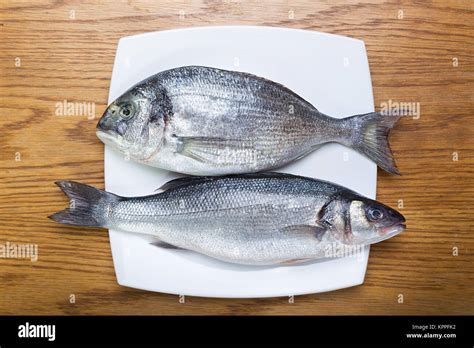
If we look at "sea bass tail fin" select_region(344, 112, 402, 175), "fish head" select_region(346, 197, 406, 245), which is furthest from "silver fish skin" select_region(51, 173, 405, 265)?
"sea bass tail fin" select_region(344, 112, 402, 175)

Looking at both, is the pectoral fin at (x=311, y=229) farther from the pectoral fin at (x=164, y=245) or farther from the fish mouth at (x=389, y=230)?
the pectoral fin at (x=164, y=245)

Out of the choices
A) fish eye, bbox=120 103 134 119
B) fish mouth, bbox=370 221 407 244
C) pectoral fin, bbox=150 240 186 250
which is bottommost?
pectoral fin, bbox=150 240 186 250

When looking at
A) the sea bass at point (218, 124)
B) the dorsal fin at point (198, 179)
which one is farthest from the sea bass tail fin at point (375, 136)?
the dorsal fin at point (198, 179)

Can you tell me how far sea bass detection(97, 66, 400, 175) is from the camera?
5.46 ft

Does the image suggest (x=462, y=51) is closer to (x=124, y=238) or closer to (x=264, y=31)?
(x=264, y=31)

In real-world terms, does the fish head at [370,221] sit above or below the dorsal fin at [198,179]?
below

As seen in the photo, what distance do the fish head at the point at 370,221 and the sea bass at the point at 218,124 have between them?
24 centimetres

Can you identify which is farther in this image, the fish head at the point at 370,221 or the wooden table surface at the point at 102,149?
the wooden table surface at the point at 102,149

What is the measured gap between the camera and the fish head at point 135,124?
5.42 ft

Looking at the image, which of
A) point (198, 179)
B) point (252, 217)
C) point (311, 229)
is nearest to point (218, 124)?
point (198, 179)

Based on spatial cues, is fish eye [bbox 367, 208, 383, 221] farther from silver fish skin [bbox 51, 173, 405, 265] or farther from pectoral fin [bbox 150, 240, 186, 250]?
pectoral fin [bbox 150, 240, 186, 250]

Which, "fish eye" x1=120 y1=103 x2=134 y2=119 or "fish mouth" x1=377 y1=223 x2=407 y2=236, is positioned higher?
"fish eye" x1=120 y1=103 x2=134 y2=119

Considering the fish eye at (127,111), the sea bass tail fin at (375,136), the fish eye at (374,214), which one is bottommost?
the fish eye at (374,214)
